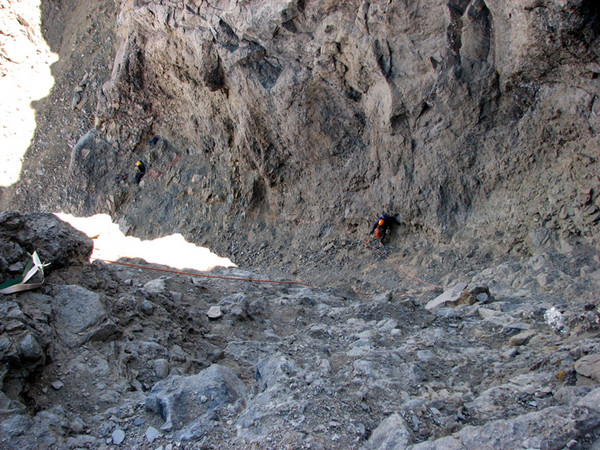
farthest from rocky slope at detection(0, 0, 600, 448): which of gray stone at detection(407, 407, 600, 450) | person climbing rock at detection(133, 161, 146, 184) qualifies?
person climbing rock at detection(133, 161, 146, 184)

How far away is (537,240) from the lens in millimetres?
6395

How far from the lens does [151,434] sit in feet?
9.32

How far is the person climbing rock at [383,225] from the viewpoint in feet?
26.6

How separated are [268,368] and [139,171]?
9638 mm

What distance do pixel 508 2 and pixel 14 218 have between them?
20.3 feet

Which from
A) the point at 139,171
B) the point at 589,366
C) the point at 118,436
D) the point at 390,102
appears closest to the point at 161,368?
the point at 118,436

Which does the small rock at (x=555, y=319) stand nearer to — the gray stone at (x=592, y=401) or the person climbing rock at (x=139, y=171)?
the gray stone at (x=592, y=401)

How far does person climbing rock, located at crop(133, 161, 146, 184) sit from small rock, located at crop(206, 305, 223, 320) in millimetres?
7857

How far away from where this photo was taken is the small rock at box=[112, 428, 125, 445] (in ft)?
9.16

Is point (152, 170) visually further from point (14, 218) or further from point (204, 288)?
point (14, 218)

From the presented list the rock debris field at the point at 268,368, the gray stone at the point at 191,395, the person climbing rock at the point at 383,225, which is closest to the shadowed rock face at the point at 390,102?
the person climbing rock at the point at 383,225

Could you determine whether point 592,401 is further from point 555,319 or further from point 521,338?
point 555,319

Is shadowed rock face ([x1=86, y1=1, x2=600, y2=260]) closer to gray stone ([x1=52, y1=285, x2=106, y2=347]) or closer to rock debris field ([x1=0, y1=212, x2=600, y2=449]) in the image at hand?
rock debris field ([x1=0, y1=212, x2=600, y2=449])

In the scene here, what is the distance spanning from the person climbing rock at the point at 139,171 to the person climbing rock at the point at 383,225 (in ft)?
23.1
